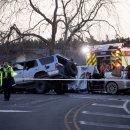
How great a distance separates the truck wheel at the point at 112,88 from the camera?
25.7m

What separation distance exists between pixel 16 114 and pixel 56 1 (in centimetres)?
2462

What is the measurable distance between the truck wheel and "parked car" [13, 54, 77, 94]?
6.52ft

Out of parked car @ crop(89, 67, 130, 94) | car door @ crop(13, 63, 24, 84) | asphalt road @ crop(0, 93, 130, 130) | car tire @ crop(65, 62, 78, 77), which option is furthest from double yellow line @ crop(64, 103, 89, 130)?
car door @ crop(13, 63, 24, 84)

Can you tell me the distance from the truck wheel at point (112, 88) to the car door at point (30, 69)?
13.4 feet

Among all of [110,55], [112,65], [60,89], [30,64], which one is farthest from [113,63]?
[30,64]

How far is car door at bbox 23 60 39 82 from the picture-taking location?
26062mm

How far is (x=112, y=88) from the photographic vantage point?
84.9 feet

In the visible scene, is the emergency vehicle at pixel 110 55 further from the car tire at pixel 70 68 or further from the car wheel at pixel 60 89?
the car wheel at pixel 60 89

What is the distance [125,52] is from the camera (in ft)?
88.6

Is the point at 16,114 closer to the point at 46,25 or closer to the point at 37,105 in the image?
the point at 37,105

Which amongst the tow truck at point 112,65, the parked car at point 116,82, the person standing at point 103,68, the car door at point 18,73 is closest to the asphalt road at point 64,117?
the parked car at point 116,82

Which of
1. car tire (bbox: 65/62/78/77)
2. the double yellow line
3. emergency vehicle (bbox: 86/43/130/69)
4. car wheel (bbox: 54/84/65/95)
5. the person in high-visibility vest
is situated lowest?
the double yellow line

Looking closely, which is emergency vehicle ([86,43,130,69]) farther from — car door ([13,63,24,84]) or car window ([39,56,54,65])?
car door ([13,63,24,84])

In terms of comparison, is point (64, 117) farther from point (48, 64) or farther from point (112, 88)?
point (112, 88)
